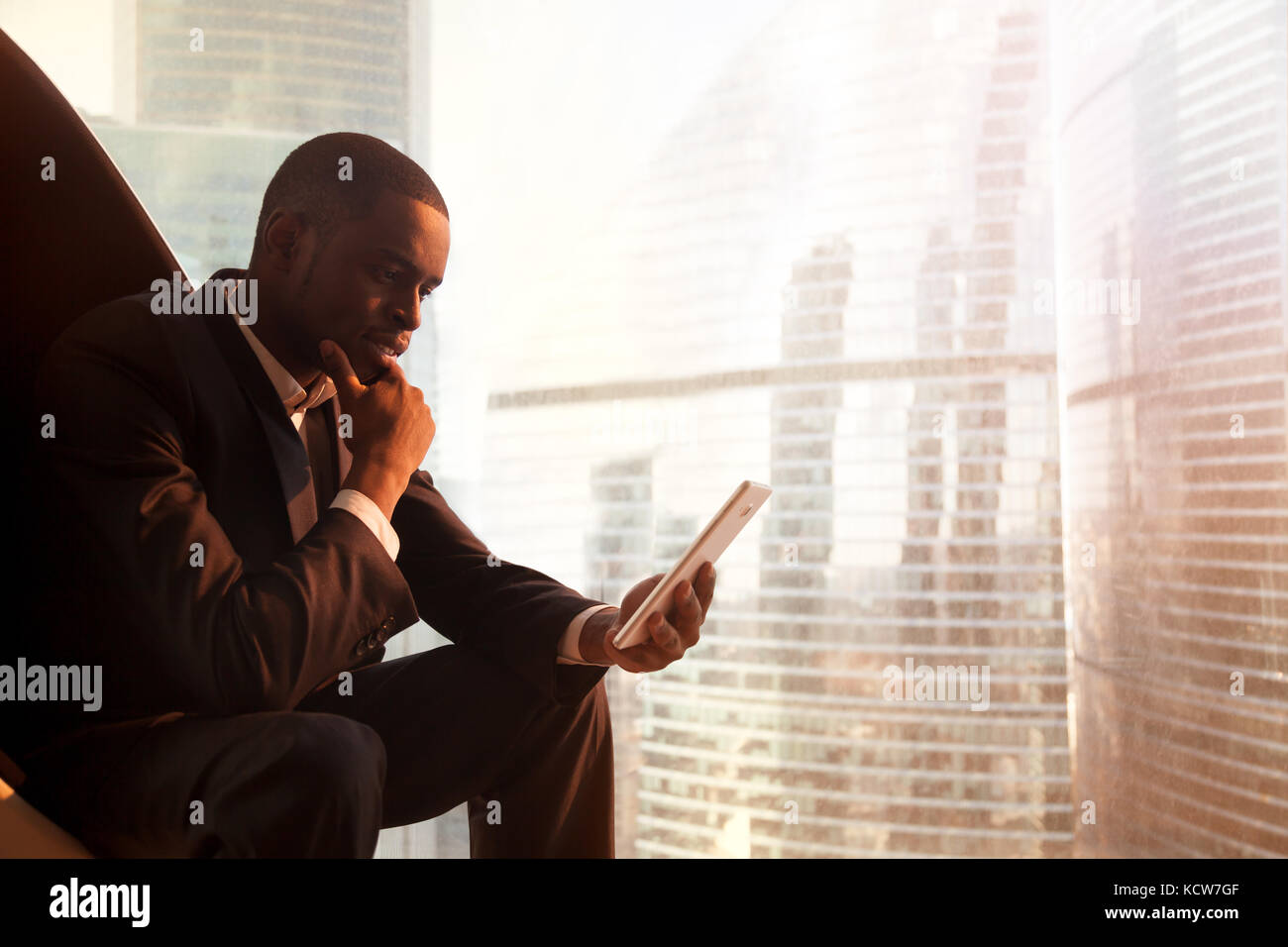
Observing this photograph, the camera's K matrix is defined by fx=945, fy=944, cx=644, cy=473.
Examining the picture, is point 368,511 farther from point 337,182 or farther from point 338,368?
point 337,182

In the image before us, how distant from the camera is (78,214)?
1.10m

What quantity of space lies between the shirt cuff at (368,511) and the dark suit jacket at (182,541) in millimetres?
16

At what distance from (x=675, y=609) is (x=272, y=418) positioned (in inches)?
20.8

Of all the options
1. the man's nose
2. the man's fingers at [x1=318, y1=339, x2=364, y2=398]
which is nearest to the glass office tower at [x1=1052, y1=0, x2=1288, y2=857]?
the man's nose

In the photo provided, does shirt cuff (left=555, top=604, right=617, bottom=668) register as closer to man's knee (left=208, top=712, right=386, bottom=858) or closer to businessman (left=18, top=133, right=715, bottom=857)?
businessman (left=18, top=133, right=715, bottom=857)

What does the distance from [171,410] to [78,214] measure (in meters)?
0.29

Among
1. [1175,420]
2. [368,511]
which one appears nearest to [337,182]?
[368,511]

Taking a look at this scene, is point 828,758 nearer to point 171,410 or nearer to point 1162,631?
point 1162,631

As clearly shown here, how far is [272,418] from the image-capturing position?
1121 mm

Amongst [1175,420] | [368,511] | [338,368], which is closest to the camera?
[368,511]

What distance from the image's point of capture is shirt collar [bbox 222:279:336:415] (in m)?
1.16

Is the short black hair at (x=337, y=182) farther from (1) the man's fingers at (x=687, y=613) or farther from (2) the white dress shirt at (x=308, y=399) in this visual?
(1) the man's fingers at (x=687, y=613)

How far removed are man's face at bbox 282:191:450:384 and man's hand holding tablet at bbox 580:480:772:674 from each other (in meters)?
0.44
